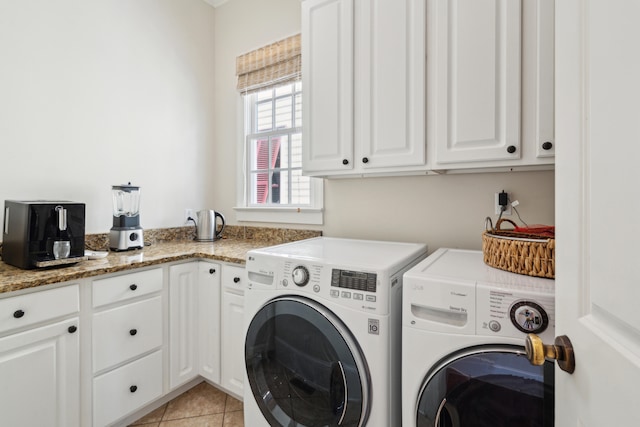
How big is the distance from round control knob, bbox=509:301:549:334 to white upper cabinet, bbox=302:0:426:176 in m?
0.80

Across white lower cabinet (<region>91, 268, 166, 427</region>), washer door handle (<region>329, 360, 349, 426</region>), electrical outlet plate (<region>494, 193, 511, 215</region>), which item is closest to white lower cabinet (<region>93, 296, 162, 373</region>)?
white lower cabinet (<region>91, 268, 166, 427</region>)

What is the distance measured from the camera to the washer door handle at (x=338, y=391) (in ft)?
3.76

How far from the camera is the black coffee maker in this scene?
4.60 feet

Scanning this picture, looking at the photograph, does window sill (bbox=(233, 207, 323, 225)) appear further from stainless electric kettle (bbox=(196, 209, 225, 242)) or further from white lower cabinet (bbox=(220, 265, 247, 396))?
white lower cabinet (bbox=(220, 265, 247, 396))

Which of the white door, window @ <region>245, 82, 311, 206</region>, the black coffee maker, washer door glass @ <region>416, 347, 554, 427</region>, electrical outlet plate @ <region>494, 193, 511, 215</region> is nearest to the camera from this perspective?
the white door

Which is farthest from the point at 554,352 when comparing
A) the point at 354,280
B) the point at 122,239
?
the point at 122,239

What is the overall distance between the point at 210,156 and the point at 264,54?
3.30 feet

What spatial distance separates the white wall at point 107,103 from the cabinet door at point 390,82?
1617mm

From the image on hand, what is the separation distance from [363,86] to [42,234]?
5.76 feet

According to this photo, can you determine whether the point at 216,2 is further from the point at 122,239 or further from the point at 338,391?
the point at 338,391

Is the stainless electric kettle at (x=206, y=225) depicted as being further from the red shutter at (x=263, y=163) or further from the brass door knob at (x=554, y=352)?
the brass door knob at (x=554, y=352)

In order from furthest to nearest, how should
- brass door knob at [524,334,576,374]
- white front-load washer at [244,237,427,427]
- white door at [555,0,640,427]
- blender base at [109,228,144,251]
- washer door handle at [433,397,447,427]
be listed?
1. blender base at [109,228,144,251]
2. white front-load washer at [244,237,427,427]
3. washer door handle at [433,397,447,427]
4. brass door knob at [524,334,576,374]
5. white door at [555,0,640,427]

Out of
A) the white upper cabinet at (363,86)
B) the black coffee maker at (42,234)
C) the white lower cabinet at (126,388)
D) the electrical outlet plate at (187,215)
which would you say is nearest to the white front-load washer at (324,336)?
the white upper cabinet at (363,86)

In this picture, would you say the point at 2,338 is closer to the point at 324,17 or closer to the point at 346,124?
the point at 346,124
